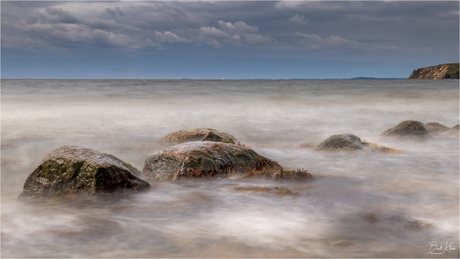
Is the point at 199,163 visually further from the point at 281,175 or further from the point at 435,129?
the point at 435,129

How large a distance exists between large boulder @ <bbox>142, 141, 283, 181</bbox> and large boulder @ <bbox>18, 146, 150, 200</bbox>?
1022 millimetres

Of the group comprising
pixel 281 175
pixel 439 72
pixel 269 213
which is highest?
pixel 439 72

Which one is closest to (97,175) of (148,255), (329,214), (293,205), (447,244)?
(148,255)

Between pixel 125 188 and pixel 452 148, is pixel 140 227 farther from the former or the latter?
pixel 452 148

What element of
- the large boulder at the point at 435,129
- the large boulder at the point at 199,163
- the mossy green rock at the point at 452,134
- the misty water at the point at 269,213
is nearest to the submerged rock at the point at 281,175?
the large boulder at the point at 199,163

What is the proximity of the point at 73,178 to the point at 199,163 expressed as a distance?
2.02 metres

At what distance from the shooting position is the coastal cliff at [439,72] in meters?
137

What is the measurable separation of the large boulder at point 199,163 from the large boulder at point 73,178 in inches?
40.2

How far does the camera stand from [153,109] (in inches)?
878

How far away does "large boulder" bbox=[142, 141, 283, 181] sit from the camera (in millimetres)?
6430

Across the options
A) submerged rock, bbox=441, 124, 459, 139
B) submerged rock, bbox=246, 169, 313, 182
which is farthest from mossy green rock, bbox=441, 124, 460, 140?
submerged rock, bbox=246, 169, 313, 182

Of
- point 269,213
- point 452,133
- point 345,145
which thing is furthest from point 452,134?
point 269,213

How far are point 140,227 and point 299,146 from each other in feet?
22.5

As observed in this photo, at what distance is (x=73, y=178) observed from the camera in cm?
544
